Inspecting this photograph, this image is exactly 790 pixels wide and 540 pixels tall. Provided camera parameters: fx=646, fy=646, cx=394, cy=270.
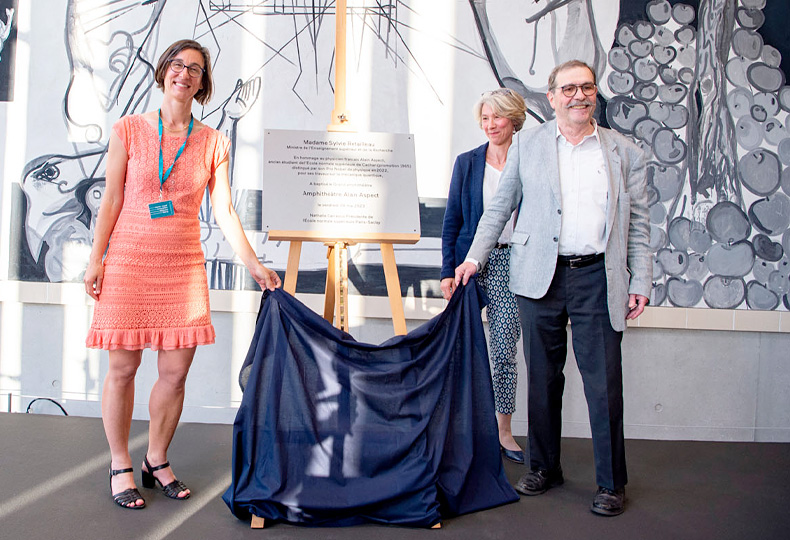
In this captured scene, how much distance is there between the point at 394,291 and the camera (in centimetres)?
288

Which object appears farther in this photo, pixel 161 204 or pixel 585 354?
pixel 585 354

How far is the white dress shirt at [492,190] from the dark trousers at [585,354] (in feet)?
1.34

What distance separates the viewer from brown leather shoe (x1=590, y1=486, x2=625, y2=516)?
251 cm

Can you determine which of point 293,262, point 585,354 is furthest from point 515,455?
point 293,262

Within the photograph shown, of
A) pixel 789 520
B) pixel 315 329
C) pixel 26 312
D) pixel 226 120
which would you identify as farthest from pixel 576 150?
pixel 26 312

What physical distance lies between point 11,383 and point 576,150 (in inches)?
142

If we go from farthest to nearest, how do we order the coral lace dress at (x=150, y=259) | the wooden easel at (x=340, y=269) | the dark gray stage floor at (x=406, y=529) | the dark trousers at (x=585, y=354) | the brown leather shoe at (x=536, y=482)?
1. the wooden easel at (x=340, y=269)
2. the brown leather shoe at (x=536, y=482)
3. the dark trousers at (x=585, y=354)
4. the coral lace dress at (x=150, y=259)
5. the dark gray stage floor at (x=406, y=529)

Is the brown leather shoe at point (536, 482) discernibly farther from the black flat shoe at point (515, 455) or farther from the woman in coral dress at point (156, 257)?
the woman in coral dress at point (156, 257)

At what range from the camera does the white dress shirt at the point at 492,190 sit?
9.91ft

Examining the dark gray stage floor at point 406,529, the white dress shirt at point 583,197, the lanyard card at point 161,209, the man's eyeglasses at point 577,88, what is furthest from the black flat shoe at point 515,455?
the lanyard card at point 161,209

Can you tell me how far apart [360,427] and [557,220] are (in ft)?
3.61

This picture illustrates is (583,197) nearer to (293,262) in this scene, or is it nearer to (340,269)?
(340,269)

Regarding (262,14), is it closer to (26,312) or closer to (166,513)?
(26,312)

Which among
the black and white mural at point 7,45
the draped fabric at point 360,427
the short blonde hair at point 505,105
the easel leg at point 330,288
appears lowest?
the draped fabric at point 360,427
